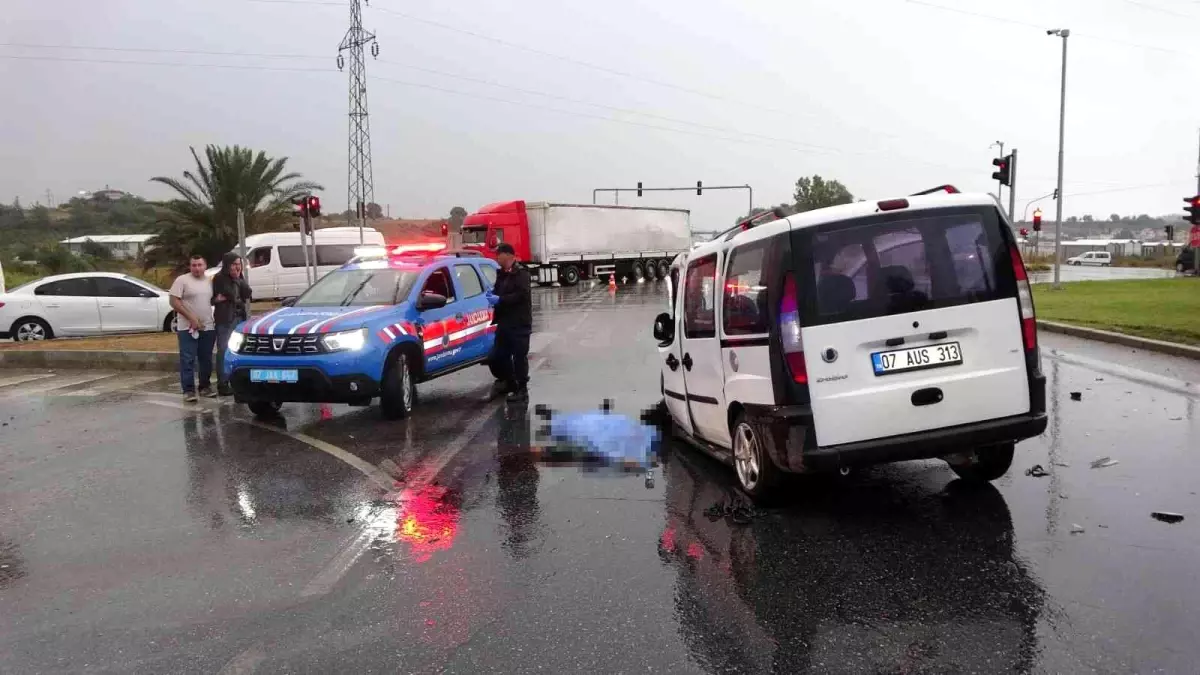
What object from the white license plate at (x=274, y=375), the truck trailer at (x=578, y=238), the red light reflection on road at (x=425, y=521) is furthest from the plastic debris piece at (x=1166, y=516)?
the truck trailer at (x=578, y=238)

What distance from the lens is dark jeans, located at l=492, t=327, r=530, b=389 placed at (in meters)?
10.2

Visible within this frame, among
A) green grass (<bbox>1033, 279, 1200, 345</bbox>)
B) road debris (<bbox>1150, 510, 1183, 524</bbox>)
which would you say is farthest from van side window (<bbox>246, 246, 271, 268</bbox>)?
road debris (<bbox>1150, 510, 1183, 524</bbox>)

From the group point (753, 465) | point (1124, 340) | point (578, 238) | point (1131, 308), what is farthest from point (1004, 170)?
point (578, 238)

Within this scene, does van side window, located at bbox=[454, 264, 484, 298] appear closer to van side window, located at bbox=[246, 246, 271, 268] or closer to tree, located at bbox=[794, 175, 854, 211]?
van side window, located at bbox=[246, 246, 271, 268]

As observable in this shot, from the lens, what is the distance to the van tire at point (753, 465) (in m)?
5.38

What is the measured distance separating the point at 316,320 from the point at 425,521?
13.1 ft

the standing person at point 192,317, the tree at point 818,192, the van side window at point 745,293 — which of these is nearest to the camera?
the van side window at point 745,293

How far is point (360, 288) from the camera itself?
392 inches

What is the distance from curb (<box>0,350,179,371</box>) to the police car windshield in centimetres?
492

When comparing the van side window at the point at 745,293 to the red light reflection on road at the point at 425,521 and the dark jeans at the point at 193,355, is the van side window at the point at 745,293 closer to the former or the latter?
the red light reflection on road at the point at 425,521

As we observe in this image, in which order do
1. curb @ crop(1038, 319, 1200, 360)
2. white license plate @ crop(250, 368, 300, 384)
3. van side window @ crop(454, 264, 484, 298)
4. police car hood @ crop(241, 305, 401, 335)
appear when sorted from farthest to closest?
curb @ crop(1038, 319, 1200, 360), van side window @ crop(454, 264, 484, 298), police car hood @ crop(241, 305, 401, 335), white license plate @ crop(250, 368, 300, 384)

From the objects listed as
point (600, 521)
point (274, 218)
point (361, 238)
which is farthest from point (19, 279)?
point (600, 521)

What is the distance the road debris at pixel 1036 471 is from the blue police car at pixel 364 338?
5.76 m

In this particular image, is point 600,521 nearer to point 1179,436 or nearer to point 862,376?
point 862,376
